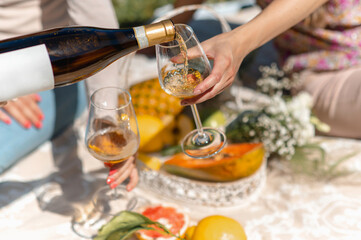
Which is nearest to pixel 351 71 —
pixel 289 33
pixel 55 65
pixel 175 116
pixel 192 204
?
pixel 289 33

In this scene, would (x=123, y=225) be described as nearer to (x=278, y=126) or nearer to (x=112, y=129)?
(x=112, y=129)

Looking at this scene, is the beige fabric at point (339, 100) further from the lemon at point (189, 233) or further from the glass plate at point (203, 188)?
the lemon at point (189, 233)

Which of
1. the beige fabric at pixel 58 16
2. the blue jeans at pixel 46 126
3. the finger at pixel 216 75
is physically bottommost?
the blue jeans at pixel 46 126

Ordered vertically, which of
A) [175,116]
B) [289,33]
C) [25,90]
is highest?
[25,90]

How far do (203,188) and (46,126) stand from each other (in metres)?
0.64

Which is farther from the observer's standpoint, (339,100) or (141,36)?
(339,100)

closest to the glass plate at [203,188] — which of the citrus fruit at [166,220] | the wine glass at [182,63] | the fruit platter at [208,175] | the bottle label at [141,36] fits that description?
the fruit platter at [208,175]

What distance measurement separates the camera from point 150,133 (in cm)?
132

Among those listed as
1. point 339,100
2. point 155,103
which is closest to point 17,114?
point 155,103

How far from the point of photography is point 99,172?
1.29 meters

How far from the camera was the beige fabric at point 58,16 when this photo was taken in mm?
1142

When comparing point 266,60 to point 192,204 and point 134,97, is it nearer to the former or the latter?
point 134,97

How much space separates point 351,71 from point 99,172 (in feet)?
3.33

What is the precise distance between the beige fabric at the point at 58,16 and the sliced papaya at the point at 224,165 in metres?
0.33
